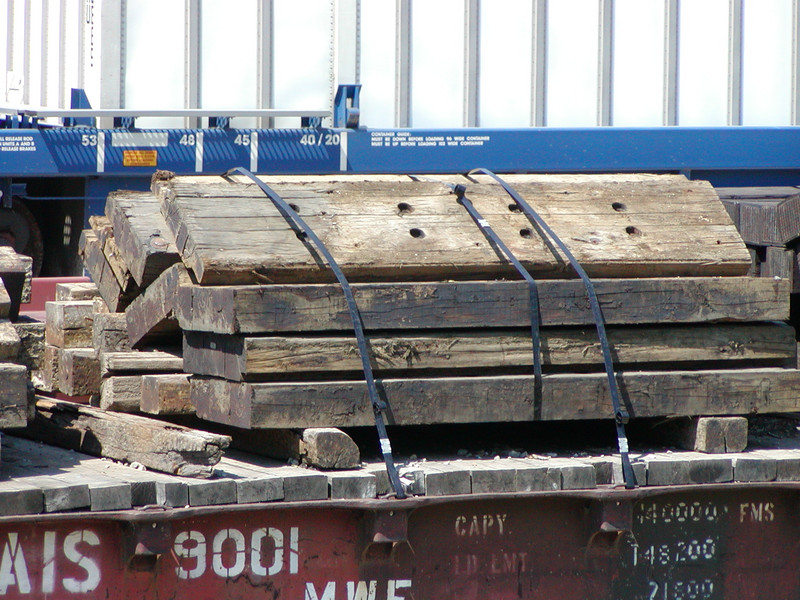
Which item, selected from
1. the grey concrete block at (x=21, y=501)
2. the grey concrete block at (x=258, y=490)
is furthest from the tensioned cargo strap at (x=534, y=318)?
the grey concrete block at (x=21, y=501)

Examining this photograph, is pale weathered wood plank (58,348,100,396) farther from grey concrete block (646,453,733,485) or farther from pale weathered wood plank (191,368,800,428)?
grey concrete block (646,453,733,485)

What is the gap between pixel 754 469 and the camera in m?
4.20

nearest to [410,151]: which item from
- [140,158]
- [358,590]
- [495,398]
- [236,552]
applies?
[140,158]

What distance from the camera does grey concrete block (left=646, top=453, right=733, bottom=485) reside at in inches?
162

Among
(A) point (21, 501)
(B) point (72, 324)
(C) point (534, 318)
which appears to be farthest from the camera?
(B) point (72, 324)

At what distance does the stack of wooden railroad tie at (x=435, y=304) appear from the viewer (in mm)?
4027

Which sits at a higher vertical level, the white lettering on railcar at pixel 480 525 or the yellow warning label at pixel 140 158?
the yellow warning label at pixel 140 158

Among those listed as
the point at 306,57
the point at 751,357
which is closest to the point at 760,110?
the point at 306,57

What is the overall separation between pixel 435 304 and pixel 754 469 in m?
1.29

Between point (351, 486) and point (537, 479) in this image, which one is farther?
point (537, 479)

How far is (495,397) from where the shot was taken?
165 inches

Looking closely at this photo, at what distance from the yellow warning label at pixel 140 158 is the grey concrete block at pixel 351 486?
5.77 metres

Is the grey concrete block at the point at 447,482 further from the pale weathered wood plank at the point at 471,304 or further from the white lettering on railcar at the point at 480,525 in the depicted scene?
the pale weathered wood plank at the point at 471,304

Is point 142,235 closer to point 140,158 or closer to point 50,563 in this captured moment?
point 50,563
